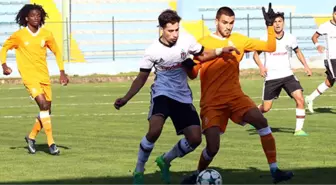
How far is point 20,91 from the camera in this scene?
35.4m

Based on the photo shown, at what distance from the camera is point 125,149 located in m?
15.9

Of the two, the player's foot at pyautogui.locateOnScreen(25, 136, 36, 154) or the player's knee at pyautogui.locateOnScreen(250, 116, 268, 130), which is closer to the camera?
the player's knee at pyautogui.locateOnScreen(250, 116, 268, 130)

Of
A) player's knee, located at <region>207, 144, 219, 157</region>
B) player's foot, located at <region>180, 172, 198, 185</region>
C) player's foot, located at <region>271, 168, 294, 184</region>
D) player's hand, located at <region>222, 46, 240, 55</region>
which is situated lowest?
player's foot, located at <region>180, 172, 198, 185</region>

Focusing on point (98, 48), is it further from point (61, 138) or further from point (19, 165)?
point (19, 165)

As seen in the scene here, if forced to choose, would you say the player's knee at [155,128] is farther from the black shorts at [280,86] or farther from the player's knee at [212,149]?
the black shorts at [280,86]

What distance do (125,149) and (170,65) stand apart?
4.36 meters

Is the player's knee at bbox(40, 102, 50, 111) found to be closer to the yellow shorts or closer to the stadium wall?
the yellow shorts

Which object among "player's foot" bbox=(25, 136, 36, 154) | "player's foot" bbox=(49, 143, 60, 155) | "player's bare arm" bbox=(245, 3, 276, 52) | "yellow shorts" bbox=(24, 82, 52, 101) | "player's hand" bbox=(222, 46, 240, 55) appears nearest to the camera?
"player's hand" bbox=(222, 46, 240, 55)

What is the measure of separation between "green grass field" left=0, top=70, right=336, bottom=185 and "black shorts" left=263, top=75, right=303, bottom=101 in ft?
2.39

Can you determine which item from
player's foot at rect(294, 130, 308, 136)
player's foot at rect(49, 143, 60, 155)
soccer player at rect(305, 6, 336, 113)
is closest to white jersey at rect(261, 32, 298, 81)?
player's foot at rect(294, 130, 308, 136)

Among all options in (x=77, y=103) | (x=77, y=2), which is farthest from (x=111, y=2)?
(x=77, y=103)

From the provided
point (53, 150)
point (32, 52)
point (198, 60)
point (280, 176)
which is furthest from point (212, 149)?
point (32, 52)

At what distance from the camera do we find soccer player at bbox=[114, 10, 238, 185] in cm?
1165

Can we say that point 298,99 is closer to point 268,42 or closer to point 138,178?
point 268,42
